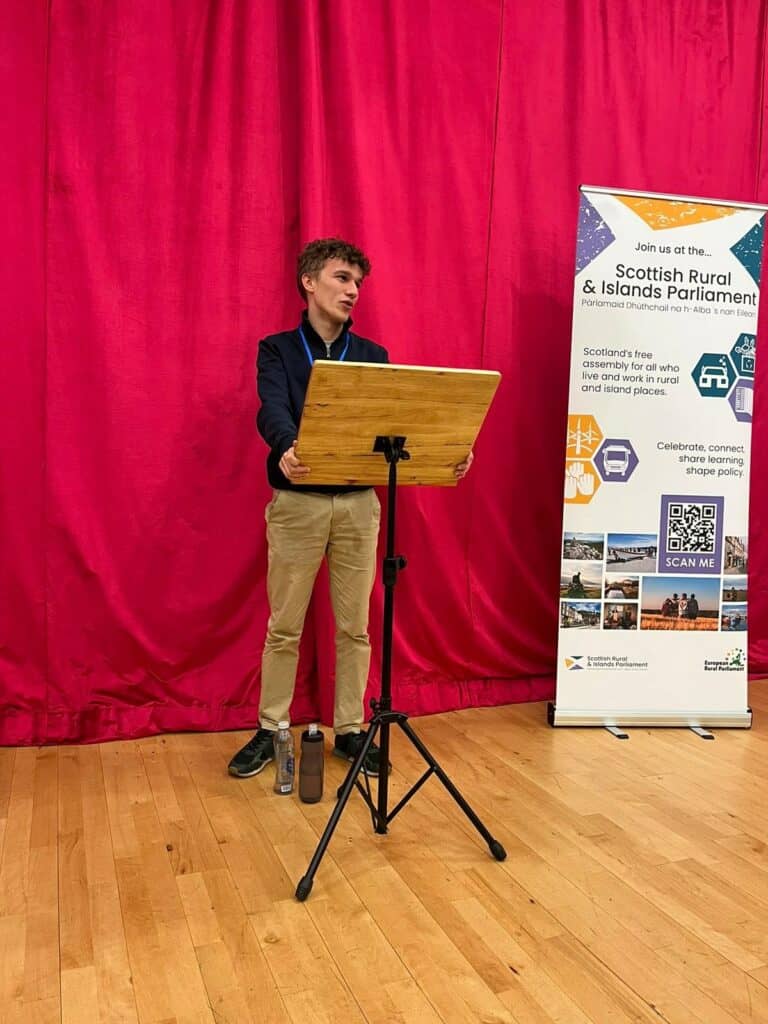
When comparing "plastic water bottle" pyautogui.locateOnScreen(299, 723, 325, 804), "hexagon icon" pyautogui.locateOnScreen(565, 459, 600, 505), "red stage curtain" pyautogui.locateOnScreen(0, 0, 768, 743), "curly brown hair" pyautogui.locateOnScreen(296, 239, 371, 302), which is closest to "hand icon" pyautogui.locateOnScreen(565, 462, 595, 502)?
"hexagon icon" pyautogui.locateOnScreen(565, 459, 600, 505)

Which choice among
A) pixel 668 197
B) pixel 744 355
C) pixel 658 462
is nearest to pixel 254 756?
pixel 658 462

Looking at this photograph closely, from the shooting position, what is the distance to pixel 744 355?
138 inches

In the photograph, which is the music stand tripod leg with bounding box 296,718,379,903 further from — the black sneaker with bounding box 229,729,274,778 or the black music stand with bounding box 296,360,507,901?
the black sneaker with bounding box 229,729,274,778

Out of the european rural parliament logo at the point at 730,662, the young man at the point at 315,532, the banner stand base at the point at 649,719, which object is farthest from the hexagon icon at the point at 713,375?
the young man at the point at 315,532

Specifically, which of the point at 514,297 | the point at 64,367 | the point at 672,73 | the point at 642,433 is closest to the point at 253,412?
the point at 64,367

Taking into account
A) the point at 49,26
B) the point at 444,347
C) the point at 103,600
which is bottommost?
the point at 103,600

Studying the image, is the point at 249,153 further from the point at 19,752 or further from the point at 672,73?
the point at 19,752

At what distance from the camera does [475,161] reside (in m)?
3.55

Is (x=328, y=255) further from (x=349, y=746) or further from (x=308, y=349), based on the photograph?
(x=349, y=746)

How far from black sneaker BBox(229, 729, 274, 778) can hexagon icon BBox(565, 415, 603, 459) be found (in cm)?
160

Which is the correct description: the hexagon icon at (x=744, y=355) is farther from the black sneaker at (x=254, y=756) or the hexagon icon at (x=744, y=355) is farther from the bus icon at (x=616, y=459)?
the black sneaker at (x=254, y=756)

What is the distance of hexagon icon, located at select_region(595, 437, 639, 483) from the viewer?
344 centimetres

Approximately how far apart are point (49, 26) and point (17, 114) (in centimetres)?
32

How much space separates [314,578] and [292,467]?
0.76 m
